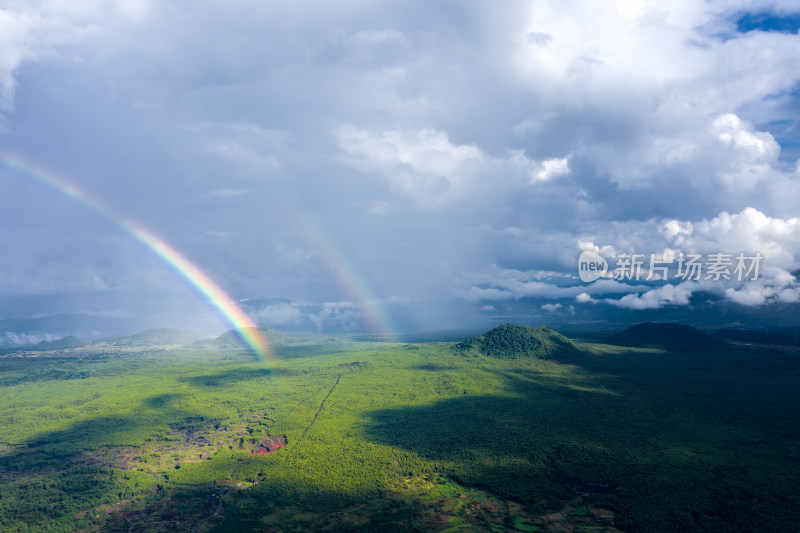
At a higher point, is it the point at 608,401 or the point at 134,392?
the point at 608,401

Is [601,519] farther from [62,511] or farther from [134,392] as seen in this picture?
[134,392]

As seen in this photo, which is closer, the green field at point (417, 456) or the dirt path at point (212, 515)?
the dirt path at point (212, 515)

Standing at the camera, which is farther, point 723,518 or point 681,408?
point 681,408

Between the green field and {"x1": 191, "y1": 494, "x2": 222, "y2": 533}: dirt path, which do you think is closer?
{"x1": 191, "y1": 494, "x2": 222, "y2": 533}: dirt path

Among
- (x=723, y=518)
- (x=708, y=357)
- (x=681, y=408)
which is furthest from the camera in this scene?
(x=708, y=357)

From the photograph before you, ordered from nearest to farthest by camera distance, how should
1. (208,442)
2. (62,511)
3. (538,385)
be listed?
1. (62,511)
2. (208,442)
3. (538,385)

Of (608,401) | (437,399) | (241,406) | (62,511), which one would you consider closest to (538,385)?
(608,401)

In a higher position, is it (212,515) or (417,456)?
(417,456)

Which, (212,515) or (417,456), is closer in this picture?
(212,515)
